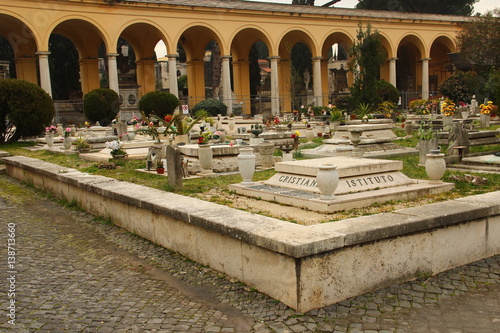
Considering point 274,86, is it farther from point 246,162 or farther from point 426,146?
point 246,162

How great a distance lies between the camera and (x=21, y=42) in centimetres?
3050

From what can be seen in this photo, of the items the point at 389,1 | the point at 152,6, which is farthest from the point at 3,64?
the point at 389,1

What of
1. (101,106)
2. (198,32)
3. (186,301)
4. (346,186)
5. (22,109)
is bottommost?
(186,301)

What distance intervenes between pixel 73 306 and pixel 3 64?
2726 cm

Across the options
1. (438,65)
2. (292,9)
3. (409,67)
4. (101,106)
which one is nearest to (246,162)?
(101,106)

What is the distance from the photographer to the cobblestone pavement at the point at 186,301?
13.2 feet

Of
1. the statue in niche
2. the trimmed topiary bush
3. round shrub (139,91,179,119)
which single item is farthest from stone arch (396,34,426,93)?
the trimmed topiary bush

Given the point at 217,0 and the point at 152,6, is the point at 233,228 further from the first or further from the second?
the point at 217,0

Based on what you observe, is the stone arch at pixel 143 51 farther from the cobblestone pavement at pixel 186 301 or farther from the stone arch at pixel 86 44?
the cobblestone pavement at pixel 186 301

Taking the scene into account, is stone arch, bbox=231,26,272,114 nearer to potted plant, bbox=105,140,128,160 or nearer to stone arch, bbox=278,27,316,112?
stone arch, bbox=278,27,316,112

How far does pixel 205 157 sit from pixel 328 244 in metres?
6.32

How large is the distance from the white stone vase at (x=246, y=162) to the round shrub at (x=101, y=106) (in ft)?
64.7

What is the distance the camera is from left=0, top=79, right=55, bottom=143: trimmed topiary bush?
19.0 meters

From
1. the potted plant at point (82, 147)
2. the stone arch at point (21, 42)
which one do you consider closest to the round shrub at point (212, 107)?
the stone arch at point (21, 42)
